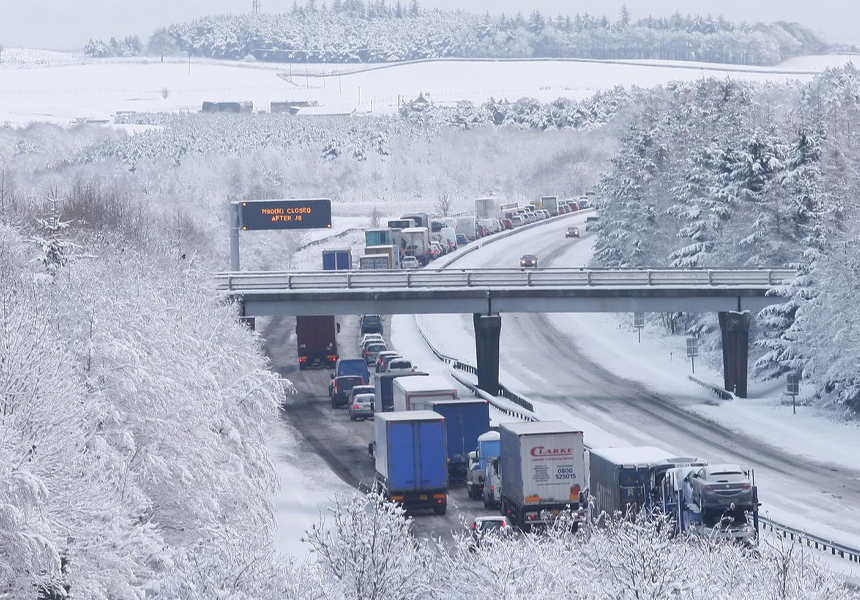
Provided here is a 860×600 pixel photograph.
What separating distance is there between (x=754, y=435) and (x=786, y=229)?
742 inches

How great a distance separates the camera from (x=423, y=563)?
28547 millimetres

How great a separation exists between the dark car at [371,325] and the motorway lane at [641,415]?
3592 millimetres

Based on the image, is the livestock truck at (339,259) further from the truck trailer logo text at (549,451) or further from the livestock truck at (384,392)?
the truck trailer logo text at (549,451)

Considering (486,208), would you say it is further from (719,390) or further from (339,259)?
(719,390)

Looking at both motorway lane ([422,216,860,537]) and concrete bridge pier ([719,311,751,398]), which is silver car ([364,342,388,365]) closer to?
motorway lane ([422,216,860,537])

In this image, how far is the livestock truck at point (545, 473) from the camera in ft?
135

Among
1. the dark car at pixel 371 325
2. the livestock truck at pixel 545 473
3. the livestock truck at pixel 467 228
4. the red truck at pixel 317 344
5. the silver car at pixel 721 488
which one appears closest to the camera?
the silver car at pixel 721 488

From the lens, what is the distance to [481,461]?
155 feet

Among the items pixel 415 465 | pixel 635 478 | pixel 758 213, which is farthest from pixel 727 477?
pixel 758 213

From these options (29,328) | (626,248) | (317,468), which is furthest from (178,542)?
(626,248)

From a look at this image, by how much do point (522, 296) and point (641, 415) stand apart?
28.4ft

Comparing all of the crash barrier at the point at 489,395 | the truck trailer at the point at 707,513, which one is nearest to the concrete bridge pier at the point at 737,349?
the crash barrier at the point at 489,395

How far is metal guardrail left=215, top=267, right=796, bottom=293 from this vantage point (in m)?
68.7

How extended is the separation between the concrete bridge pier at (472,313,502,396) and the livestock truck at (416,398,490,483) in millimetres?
17367
